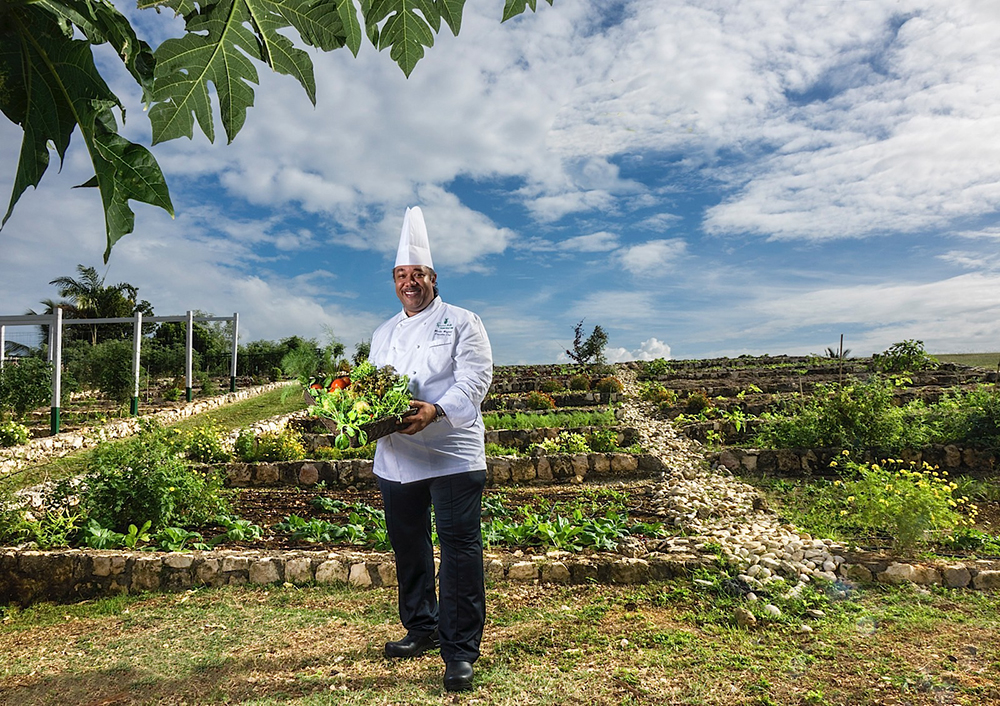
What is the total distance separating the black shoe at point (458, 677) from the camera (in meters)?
2.95

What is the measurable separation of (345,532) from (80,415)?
10.9 metres

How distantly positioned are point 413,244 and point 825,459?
7.16m

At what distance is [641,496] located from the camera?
6.95m

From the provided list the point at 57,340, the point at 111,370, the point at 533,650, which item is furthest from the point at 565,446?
the point at 111,370

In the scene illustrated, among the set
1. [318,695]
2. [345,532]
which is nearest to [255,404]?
[345,532]

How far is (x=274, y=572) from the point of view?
4.41 m

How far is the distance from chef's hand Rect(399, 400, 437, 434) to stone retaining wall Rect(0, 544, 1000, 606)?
1.89 meters

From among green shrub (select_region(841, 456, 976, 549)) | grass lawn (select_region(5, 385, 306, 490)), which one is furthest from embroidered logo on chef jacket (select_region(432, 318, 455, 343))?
green shrub (select_region(841, 456, 976, 549))

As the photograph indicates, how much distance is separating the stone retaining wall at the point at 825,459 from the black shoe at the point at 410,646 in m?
6.03

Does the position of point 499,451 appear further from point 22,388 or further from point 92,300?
point 92,300

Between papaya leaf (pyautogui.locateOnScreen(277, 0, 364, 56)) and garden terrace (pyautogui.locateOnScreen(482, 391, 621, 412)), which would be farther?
garden terrace (pyautogui.locateOnScreen(482, 391, 621, 412))

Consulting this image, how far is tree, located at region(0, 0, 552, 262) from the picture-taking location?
1084 mm

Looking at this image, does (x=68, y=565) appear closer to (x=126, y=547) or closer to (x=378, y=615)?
(x=126, y=547)

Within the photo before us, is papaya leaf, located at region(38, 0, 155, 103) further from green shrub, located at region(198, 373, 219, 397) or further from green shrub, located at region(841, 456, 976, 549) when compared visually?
green shrub, located at region(198, 373, 219, 397)
